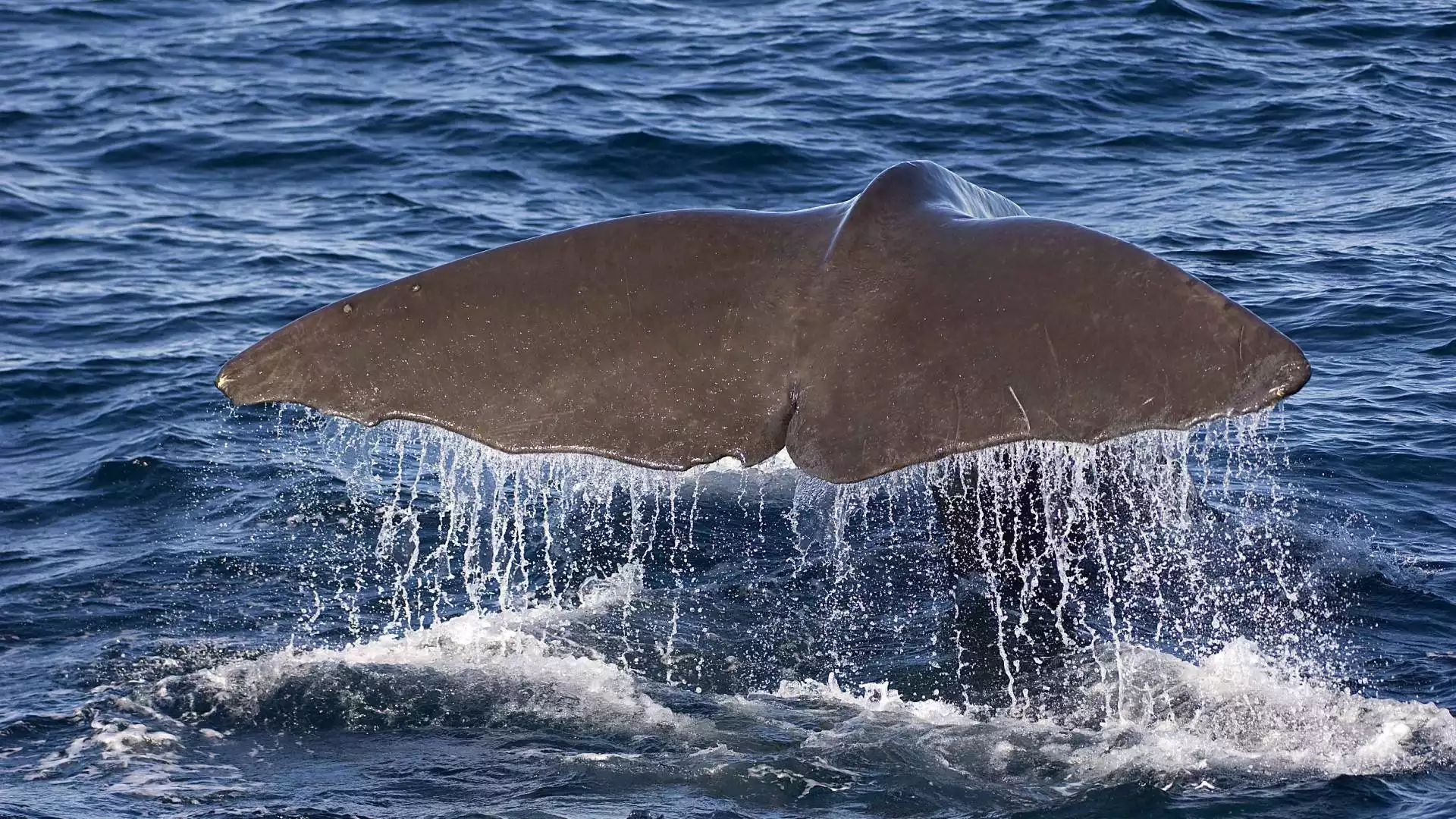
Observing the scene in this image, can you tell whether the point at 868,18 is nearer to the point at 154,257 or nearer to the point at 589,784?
the point at 154,257

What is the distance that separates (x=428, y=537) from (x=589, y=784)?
318cm

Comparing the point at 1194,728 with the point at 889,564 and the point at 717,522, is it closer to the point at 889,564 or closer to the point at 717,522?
the point at 889,564

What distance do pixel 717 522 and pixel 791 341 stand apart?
3.87m

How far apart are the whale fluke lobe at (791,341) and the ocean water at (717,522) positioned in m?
0.43

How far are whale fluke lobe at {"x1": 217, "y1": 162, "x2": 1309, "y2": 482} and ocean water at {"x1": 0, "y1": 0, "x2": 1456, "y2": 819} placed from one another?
0.43 metres

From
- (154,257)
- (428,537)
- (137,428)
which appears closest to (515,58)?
(154,257)

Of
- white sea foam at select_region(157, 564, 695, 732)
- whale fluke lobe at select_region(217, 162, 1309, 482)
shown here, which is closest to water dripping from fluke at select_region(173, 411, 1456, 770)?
white sea foam at select_region(157, 564, 695, 732)

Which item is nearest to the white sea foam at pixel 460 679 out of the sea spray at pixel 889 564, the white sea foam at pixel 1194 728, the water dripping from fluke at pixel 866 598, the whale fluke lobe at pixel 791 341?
the water dripping from fluke at pixel 866 598

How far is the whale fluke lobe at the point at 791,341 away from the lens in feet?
14.3

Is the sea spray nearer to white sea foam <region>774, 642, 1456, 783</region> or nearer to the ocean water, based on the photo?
the ocean water

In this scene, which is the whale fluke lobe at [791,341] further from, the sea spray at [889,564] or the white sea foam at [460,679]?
the white sea foam at [460,679]

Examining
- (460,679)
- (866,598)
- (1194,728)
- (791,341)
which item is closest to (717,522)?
(866,598)

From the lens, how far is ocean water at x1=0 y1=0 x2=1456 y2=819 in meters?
5.95

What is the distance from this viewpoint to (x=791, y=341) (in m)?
4.80
